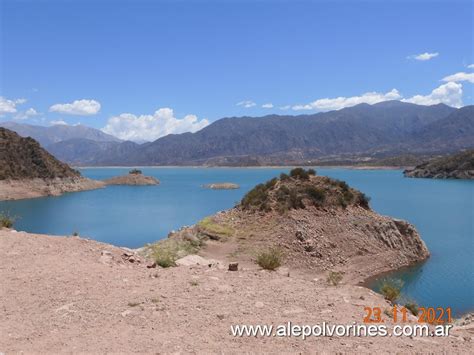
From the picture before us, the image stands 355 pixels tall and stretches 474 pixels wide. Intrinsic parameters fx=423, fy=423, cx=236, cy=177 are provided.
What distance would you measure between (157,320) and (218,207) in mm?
53126

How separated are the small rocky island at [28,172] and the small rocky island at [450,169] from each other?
10073 centimetres

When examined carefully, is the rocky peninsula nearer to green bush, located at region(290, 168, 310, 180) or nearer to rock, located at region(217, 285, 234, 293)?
rock, located at region(217, 285, 234, 293)

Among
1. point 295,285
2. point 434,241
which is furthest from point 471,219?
point 295,285

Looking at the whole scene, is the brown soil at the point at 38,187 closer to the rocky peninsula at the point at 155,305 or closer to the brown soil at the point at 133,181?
the brown soil at the point at 133,181

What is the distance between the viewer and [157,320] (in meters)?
7.48

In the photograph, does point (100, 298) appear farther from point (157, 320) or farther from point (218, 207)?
point (218, 207)

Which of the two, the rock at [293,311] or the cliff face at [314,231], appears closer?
the rock at [293,311]

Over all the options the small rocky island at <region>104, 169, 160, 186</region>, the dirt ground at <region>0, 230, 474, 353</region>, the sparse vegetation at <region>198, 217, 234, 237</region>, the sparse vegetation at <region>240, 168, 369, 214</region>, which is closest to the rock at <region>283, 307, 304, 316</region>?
the dirt ground at <region>0, 230, 474, 353</region>

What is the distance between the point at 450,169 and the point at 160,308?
135414mm

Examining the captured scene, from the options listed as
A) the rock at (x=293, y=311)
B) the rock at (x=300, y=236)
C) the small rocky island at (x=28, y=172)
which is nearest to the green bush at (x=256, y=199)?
the rock at (x=300, y=236)

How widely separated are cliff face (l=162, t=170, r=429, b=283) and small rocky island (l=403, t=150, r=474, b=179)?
10374 centimetres

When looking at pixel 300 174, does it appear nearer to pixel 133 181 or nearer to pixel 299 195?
pixel 299 195

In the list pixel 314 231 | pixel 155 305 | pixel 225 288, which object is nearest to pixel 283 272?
pixel 225 288

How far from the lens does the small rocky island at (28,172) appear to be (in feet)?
265
